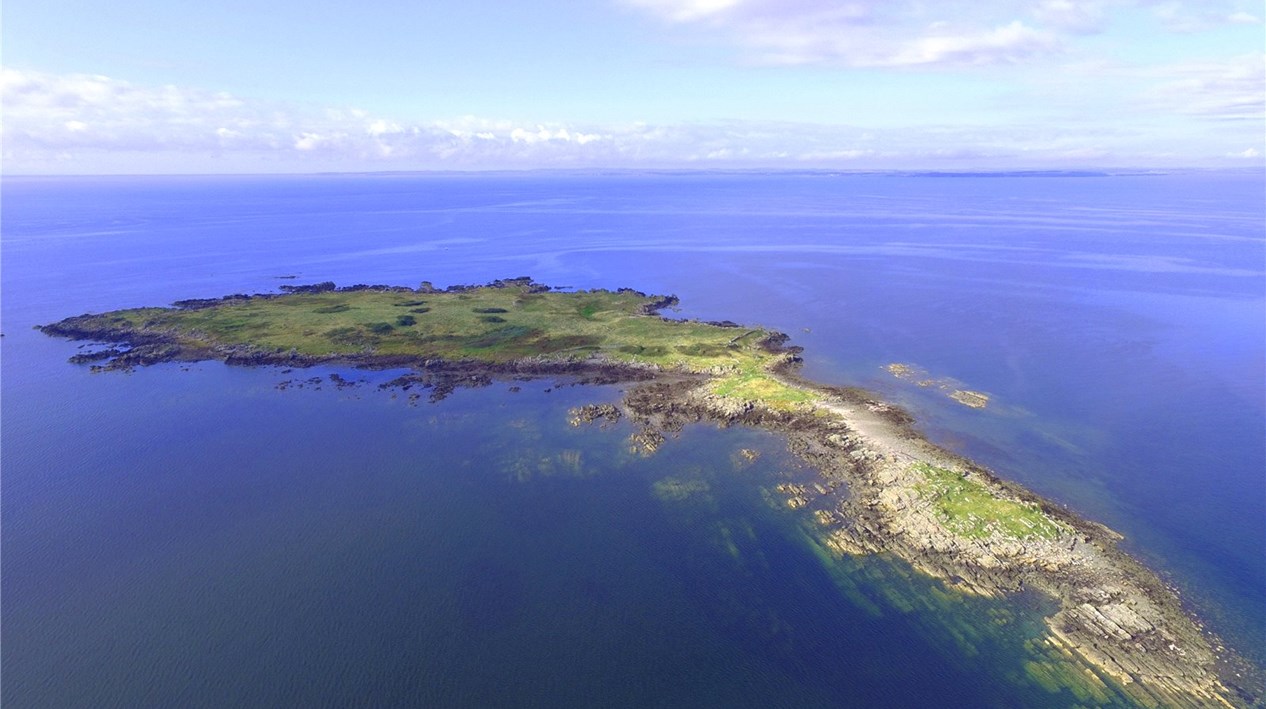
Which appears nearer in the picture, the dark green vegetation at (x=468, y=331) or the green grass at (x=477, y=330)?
the dark green vegetation at (x=468, y=331)

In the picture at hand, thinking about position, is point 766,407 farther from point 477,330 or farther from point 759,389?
point 477,330

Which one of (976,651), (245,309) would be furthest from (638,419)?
(245,309)

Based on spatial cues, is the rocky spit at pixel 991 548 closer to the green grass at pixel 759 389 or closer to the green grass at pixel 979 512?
the green grass at pixel 979 512

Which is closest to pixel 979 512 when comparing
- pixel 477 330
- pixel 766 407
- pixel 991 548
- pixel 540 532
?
pixel 991 548

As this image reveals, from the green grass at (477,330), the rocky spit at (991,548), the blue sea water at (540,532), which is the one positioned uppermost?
the green grass at (477,330)

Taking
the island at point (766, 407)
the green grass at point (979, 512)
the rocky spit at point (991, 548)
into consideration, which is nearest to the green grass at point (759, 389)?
the island at point (766, 407)

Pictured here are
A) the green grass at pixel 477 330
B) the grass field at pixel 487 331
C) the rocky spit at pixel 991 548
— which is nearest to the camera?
the rocky spit at pixel 991 548

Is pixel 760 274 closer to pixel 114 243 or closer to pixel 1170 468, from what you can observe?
pixel 1170 468
